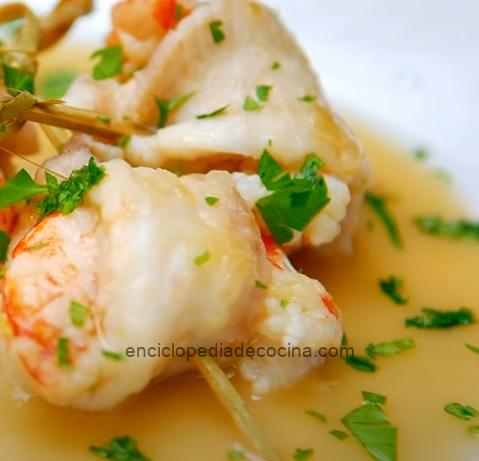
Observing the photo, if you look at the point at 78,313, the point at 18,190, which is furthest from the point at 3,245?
the point at 78,313

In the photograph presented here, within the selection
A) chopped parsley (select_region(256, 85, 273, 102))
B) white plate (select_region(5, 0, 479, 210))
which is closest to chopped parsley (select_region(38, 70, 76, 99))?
white plate (select_region(5, 0, 479, 210))

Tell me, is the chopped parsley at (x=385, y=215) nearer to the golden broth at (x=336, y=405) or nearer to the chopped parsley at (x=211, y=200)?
the golden broth at (x=336, y=405)

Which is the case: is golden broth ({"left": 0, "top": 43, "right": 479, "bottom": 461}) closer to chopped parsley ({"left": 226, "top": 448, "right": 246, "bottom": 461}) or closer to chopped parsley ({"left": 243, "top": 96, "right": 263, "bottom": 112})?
chopped parsley ({"left": 226, "top": 448, "right": 246, "bottom": 461})

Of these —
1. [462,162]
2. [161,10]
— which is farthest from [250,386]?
[462,162]

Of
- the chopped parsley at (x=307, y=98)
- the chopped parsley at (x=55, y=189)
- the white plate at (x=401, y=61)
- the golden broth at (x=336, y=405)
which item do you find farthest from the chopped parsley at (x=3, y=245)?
the white plate at (x=401, y=61)

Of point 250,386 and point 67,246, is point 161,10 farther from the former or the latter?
point 250,386

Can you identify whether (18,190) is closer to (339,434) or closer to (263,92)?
(263,92)

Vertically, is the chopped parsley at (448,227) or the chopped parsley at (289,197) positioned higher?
the chopped parsley at (289,197)

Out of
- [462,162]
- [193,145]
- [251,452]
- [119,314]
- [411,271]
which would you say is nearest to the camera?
[119,314]
